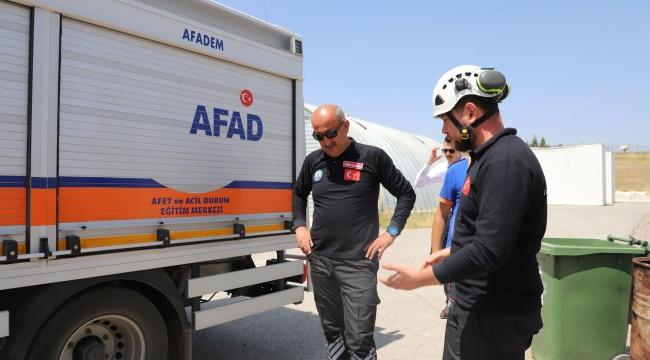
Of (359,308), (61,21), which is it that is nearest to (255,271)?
(359,308)

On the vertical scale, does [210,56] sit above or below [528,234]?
above

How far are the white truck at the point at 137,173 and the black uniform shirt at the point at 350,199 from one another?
0.97 m

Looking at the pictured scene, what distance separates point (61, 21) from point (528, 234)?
308cm

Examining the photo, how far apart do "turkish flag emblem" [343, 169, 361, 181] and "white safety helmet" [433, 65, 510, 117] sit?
1.57 metres

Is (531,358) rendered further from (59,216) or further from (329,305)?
(59,216)

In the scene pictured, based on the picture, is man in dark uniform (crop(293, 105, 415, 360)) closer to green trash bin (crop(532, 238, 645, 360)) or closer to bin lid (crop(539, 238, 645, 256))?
bin lid (crop(539, 238, 645, 256))

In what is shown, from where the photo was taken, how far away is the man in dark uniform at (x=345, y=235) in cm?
363

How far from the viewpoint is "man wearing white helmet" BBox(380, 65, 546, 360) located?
1.96 metres

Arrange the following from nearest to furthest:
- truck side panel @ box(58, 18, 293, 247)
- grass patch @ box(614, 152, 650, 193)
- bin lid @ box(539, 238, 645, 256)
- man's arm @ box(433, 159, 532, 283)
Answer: man's arm @ box(433, 159, 532, 283), truck side panel @ box(58, 18, 293, 247), bin lid @ box(539, 238, 645, 256), grass patch @ box(614, 152, 650, 193)

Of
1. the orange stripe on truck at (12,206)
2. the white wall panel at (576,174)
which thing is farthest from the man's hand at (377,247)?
the white wall panel at (576,174)

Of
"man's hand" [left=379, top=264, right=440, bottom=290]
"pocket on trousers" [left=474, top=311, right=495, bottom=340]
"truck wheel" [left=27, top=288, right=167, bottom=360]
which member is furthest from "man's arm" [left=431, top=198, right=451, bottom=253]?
"man's hand" [left=379, top=264, right=440, bottom=290]

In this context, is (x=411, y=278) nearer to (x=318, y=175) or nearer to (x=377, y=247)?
(x=377, y=247)

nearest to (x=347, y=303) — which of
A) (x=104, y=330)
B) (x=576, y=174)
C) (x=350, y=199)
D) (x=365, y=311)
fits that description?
(x=365, y=311)

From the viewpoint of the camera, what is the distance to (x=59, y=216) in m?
Result: 3.25
